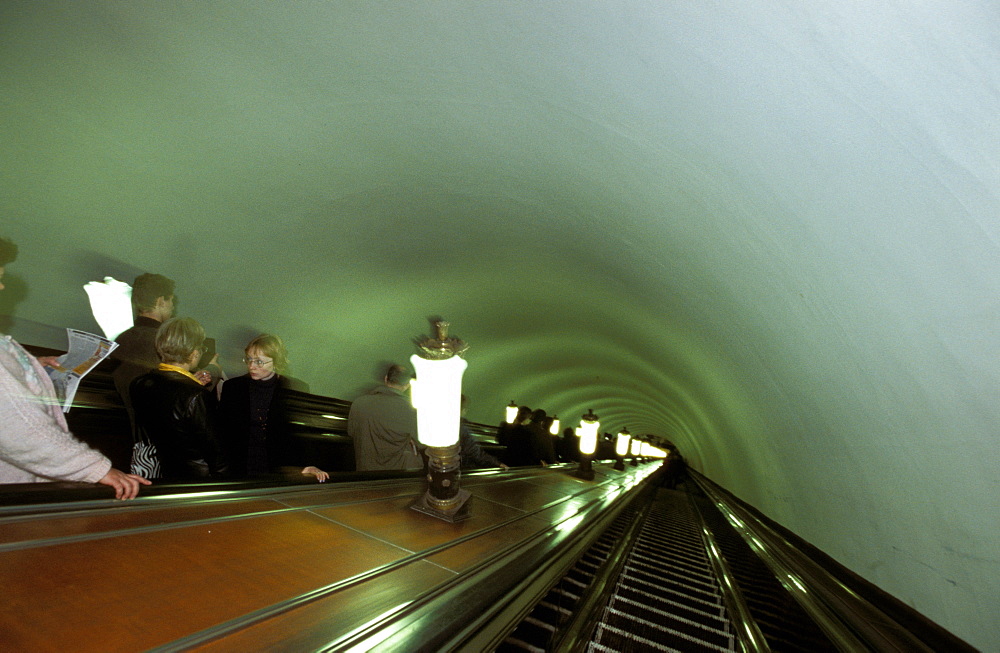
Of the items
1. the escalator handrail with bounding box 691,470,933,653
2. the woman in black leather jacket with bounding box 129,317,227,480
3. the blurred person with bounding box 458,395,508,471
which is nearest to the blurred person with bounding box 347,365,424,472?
the blurred person with bounding box 458,395,508,471

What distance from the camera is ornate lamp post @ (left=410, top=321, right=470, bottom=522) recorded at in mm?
2951

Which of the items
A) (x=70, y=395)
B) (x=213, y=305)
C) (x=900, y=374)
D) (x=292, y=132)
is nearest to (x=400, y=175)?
(x=292, y=132)

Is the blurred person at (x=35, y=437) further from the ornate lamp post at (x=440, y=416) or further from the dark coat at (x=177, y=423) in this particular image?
the ornate lamp post at (x=440, y=416)

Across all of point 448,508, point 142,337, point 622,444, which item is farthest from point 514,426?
point 622,444

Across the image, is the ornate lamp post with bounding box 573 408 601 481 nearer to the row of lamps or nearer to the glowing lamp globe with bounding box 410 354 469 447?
the row of lamps

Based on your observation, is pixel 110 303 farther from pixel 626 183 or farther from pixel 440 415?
pixel 626 183

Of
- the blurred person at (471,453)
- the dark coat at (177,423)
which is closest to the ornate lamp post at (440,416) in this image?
the dark coat at (177,423)

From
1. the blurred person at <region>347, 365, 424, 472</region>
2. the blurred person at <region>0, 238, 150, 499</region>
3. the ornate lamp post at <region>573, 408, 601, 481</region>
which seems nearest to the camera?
the blurred person at <region>0, 238, 150, 499</region>

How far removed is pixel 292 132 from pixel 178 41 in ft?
3.15

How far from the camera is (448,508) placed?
3.29 metres

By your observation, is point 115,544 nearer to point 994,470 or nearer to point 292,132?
point 292,132

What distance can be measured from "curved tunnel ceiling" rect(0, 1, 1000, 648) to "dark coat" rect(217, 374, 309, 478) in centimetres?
200

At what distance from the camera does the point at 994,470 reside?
262cm

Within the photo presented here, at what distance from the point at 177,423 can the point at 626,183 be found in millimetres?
3430
